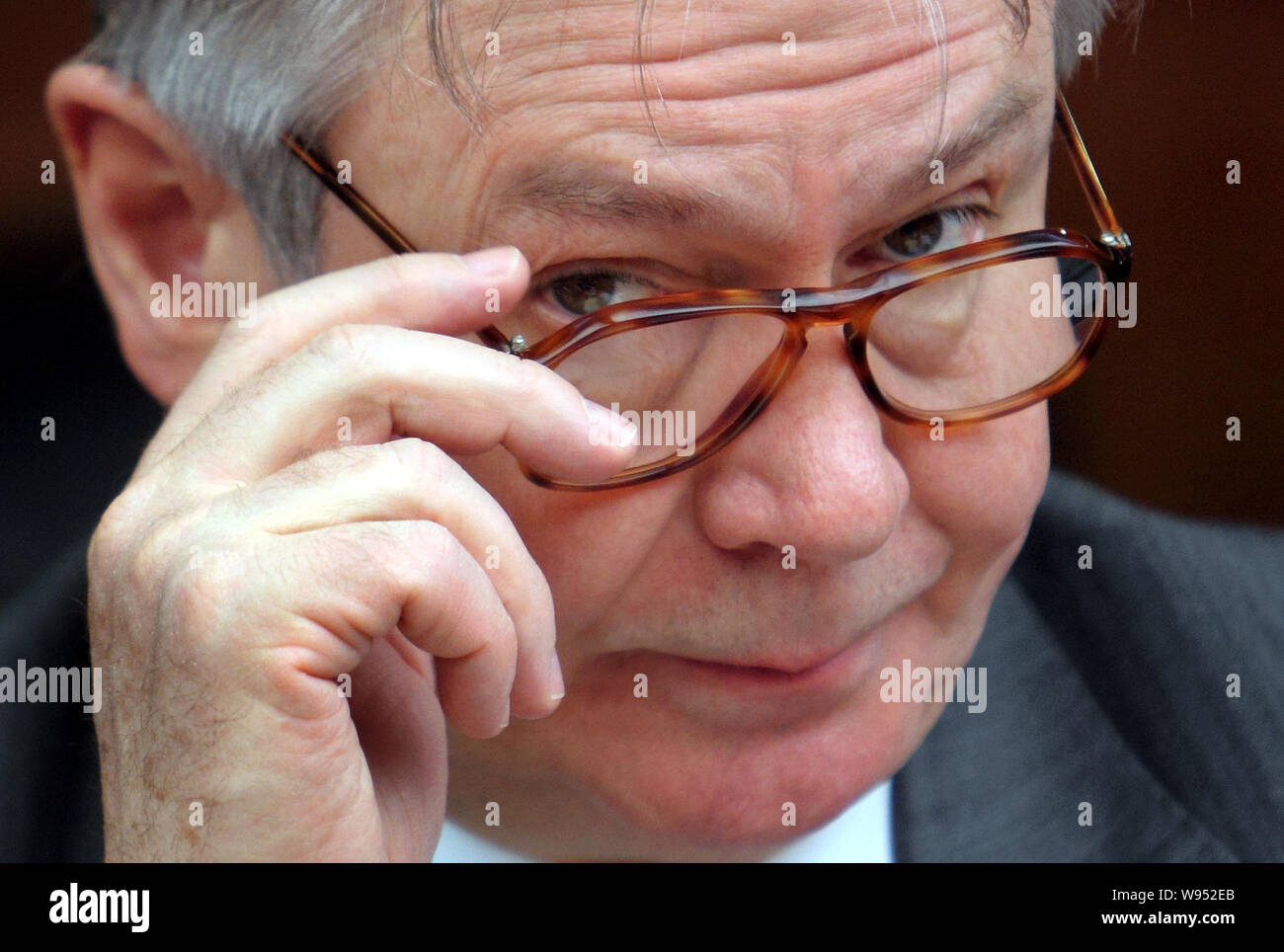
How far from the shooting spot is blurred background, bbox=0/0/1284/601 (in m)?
2.37

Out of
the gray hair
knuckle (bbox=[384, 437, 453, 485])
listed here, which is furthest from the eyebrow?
knuckle (bbox=[384, 437, 453, 485])

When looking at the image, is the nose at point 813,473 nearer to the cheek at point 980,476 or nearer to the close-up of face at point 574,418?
the close-up of face at point 574,418

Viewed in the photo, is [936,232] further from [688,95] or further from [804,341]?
[688,95]

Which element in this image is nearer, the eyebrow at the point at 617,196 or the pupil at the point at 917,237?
the eyebrow at the point at 617,196

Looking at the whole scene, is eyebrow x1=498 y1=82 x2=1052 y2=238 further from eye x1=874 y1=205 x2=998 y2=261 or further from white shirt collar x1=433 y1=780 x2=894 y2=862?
white shirt collar x1=433 y1=780 x2=894 y2=862

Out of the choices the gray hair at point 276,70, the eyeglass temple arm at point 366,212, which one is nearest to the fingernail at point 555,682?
the eyeglass temple arm at point 366,212

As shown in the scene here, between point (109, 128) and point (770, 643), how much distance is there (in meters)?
1.17

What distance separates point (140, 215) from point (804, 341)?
101 cm

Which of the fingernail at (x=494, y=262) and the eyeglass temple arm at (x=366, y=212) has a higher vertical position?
the eyeglass temple arm at (x=366, y=212)

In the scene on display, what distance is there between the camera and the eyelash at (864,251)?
1405 millimetres

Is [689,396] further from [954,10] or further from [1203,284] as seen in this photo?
[1203,284]

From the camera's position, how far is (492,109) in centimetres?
134

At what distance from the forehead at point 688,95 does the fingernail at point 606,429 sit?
0.24 metres

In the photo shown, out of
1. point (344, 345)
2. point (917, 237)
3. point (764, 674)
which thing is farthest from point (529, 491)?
point (917, 237)
